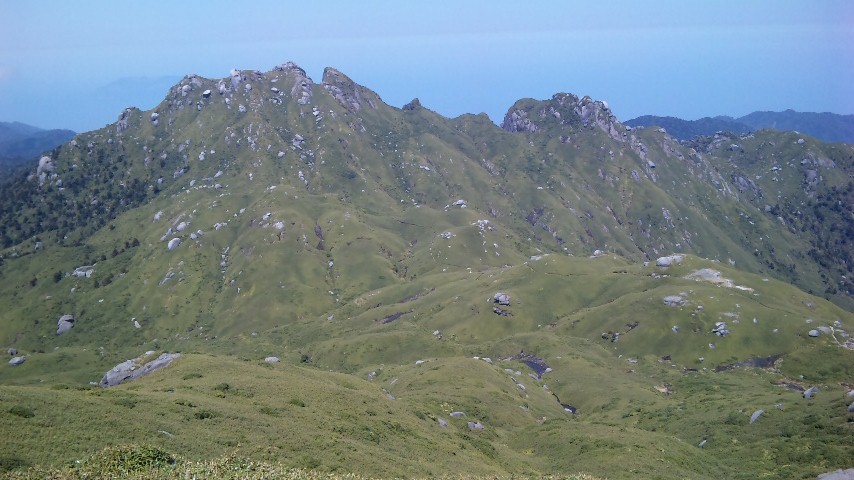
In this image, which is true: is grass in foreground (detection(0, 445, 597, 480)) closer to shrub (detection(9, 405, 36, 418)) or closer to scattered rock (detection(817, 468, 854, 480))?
shrub (detection(9, 405, 36, 418))

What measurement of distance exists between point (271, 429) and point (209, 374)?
3790 cm

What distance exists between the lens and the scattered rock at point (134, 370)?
379 feet

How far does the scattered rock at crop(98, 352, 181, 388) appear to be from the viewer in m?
115

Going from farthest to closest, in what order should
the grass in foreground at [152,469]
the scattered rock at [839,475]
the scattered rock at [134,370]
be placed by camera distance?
1. the scattered rock at [134,370]
2. the scattered rock at [839,475]
3. the grass in foreground at [152,469]

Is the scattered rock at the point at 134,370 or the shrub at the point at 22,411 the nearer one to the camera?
the shrub at the point at 22,411

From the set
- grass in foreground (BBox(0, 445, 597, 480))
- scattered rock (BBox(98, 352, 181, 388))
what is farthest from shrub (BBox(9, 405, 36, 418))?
scattered rock (BBox(98, 352, 181, 388))

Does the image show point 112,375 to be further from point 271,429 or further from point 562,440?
point 562,440

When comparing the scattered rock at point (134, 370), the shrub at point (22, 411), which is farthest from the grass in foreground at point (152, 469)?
the scattered rock at point (134, 370)

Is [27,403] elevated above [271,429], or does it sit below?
above

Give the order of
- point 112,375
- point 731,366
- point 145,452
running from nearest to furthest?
point 145,452 < point 112,375 < point 731,366

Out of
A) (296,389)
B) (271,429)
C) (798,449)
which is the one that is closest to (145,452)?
(271,429)

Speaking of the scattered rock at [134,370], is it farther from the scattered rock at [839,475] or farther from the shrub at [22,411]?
the scattered rock at [839,475]

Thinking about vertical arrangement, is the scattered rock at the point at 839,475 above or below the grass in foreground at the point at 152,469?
below

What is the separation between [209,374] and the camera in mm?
100750
